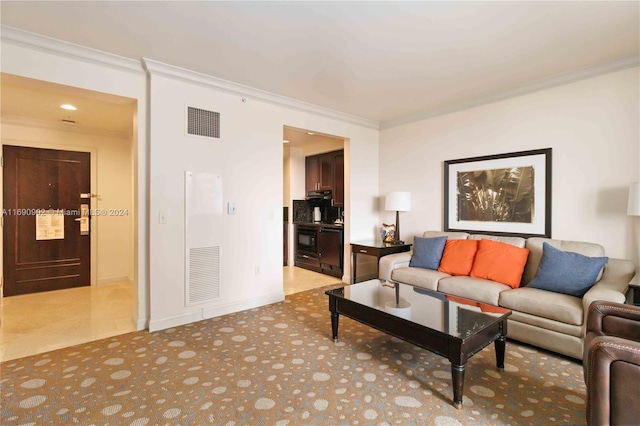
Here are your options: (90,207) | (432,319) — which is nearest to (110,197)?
(90,207)

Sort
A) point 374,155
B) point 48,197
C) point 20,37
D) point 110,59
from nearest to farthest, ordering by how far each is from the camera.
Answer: point 20,37
point 110,59
point 48,197
point 374,155

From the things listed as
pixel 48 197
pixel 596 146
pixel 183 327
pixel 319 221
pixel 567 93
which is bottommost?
pixel 183 327

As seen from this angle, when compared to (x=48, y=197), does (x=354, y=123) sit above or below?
above

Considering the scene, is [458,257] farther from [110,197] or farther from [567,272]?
[110,197]

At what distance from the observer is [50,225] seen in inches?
179

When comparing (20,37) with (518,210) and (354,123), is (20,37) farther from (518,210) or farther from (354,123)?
(518,210)

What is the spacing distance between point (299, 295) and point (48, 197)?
405 cm

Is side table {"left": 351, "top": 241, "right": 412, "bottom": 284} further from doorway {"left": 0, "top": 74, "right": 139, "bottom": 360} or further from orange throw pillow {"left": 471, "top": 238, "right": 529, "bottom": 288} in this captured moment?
doorway {"left": 0, "top": 74, "right": 139, "bottom": 360}

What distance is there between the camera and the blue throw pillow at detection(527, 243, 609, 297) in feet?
8.61

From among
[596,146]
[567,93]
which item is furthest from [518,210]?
[567,93]

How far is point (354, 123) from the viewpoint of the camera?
4840 mm

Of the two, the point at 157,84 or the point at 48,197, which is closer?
the point at 157,84

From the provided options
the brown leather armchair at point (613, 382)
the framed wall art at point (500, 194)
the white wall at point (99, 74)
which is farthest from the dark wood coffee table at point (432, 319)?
the white wall at point (99, 74)

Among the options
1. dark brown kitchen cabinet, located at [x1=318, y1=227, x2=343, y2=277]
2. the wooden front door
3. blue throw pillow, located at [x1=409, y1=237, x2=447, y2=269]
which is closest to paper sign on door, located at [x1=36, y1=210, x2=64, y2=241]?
the wooden front door
